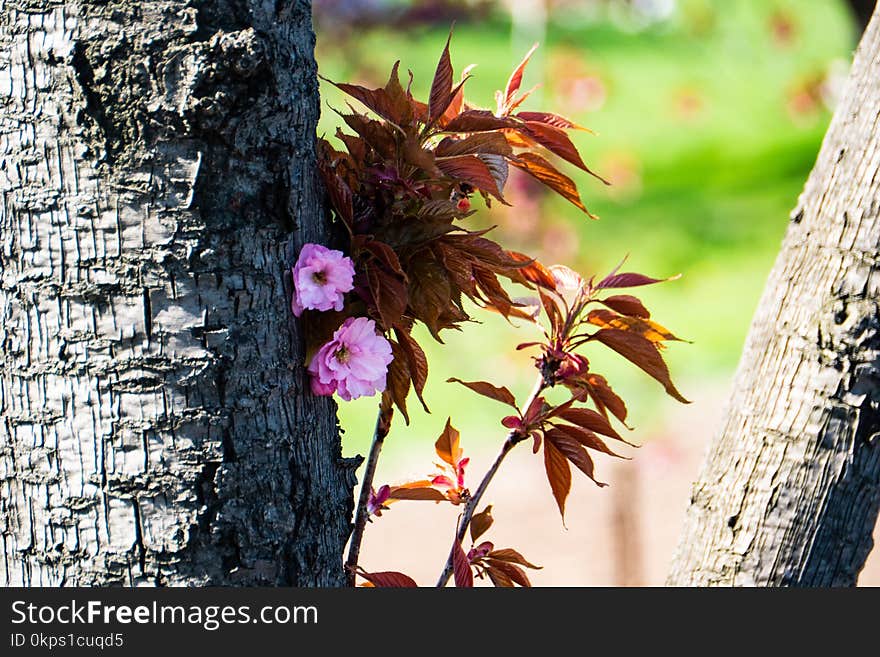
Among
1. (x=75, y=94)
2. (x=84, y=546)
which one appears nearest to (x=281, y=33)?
(x=75, y=94)

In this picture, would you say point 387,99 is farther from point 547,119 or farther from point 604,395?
point 604,395

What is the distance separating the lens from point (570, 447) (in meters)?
1.23

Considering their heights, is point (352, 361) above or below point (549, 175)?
below

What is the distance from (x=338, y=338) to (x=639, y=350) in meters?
0.40

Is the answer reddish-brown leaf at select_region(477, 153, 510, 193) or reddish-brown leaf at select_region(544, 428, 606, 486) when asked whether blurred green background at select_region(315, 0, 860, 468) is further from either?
reddish-brown leaf at select_region(477, 153, 510, 193)

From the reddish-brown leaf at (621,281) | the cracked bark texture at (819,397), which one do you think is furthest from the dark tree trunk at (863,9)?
the reddish-brown leaf at (621,281)

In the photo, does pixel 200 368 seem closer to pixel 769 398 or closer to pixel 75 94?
pixel 75 94

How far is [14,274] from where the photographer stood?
0.98 m

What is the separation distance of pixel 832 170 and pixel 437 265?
0.63 meters

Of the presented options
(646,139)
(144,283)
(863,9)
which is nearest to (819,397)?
(144,283)

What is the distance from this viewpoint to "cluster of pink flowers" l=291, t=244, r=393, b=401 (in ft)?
3.38

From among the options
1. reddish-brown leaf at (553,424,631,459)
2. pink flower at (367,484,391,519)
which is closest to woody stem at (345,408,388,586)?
pink flower at (367,484,391,519)

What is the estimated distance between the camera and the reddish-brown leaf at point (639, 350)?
1204mm

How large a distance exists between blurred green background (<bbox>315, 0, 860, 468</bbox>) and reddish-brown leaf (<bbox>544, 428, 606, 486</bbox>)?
370cm
